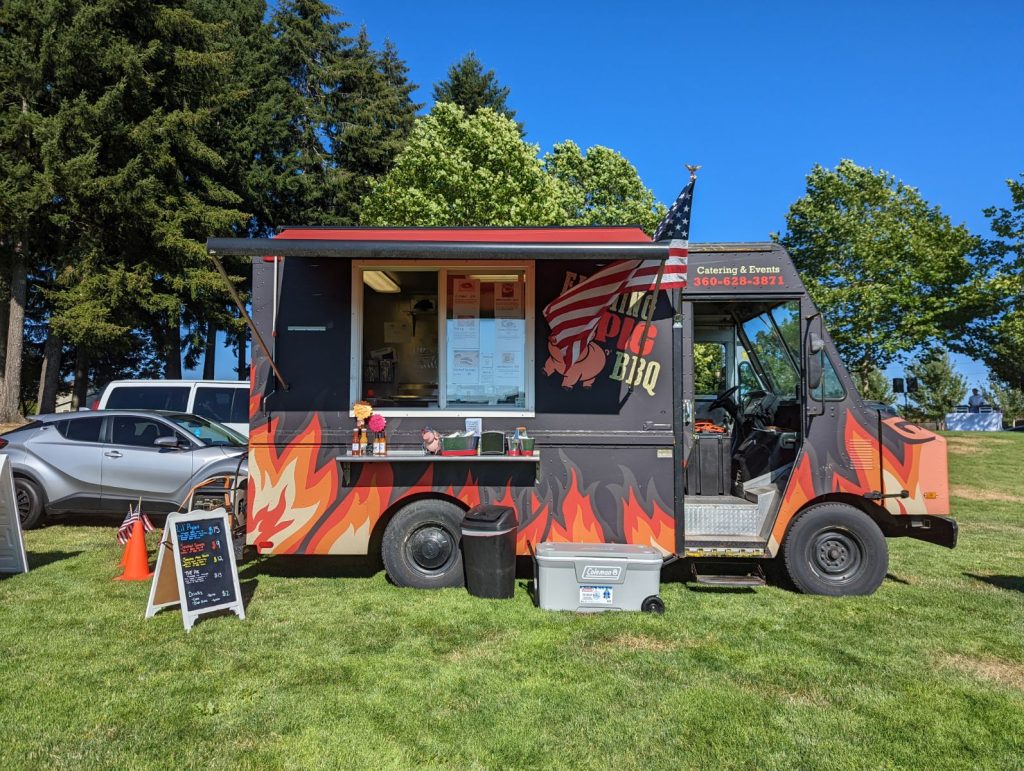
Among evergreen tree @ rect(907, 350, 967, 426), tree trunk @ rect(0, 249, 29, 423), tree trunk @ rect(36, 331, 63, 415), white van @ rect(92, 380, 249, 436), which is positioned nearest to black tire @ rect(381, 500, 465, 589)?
white van @ rect(92, 380, 249, 436)

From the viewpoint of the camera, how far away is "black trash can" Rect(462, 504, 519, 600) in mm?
5082

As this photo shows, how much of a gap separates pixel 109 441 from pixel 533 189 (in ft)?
47.7

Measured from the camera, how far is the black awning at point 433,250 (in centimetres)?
482

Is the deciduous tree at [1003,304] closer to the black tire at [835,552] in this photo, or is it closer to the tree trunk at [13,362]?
the black tire at [835,552]

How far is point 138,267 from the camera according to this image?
1967 centimetres

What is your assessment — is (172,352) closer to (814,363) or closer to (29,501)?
(29,501)

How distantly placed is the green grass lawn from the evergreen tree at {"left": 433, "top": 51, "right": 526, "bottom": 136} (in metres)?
27.6

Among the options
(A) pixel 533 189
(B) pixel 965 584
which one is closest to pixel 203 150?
(A) pixel 533 189

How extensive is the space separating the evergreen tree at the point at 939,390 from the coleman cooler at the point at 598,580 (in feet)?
116

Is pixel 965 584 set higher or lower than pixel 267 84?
lower

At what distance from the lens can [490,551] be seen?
512cm

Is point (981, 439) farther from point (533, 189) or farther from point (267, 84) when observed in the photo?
point (267, 84)

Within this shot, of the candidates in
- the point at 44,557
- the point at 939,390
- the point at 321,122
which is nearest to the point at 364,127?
the point at 321,122

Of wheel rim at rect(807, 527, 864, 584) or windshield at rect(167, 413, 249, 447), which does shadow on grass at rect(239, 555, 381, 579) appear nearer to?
windshield at rect(167, 413, 249, 447)
